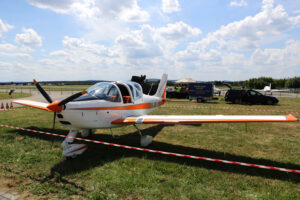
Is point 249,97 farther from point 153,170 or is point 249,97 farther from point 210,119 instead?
point 153,170

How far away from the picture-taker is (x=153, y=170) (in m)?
4.52

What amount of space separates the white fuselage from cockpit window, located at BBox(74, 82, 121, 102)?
139 millimetres

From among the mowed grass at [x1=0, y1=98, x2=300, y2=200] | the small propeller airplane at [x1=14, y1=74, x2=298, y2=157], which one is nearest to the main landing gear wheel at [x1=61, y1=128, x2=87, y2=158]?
the small propeller airplane at [x1=14, y1=74, x2=298, y2=157]

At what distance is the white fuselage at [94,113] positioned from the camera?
191 inches

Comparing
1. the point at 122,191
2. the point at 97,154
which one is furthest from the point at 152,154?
the point at 122,191

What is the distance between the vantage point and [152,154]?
18.5 feet

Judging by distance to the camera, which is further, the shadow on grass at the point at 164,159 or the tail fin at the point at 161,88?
the tail fin at the point at 161,88

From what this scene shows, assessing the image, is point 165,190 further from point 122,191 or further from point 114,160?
point 114,160

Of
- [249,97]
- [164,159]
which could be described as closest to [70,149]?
[164,159]

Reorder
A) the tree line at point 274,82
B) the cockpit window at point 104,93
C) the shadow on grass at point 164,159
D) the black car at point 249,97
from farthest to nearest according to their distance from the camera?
the tree line at point 274,82, the black car at point 249,97, the cockpit window at point 104,93, the shadow on grass at point 164,159

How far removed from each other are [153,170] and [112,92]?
2885mm

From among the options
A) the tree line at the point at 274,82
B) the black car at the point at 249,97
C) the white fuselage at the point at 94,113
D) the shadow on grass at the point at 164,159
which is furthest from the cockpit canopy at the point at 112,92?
the tree line at the point at 274,82

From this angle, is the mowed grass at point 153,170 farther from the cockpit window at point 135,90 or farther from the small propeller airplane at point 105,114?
the cockpit window at point 135,90

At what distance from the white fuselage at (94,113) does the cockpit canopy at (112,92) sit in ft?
0.48
